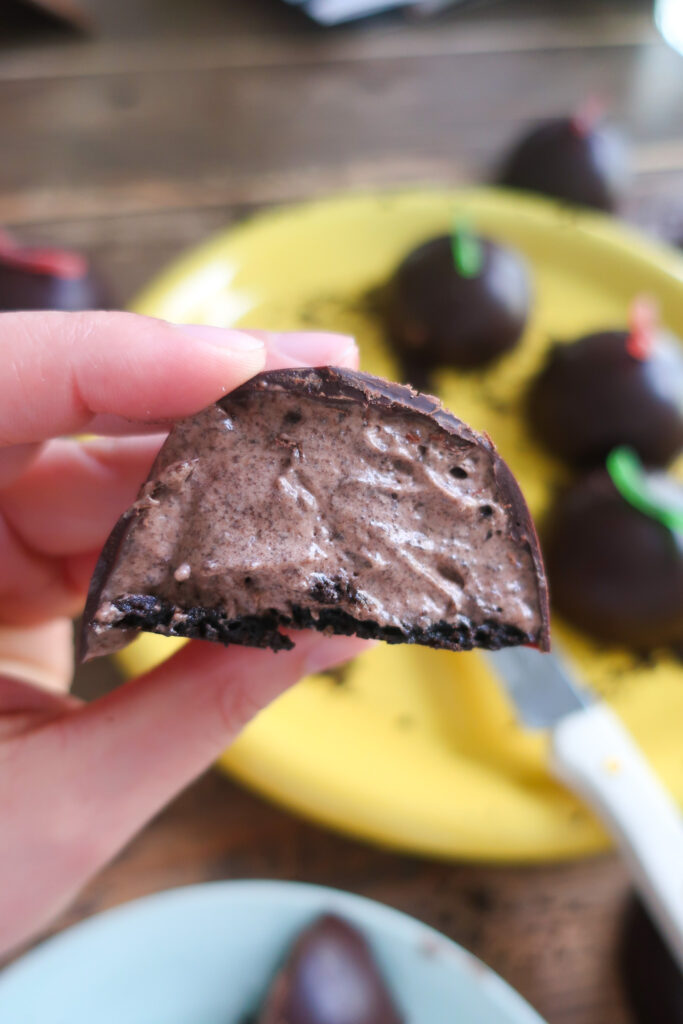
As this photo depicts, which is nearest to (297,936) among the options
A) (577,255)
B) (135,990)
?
(135,990)

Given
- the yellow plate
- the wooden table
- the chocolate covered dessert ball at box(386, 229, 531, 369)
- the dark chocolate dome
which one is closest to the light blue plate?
the yellow plate

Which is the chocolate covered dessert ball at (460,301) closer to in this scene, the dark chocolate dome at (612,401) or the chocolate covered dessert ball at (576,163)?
the dark chocolate dome at (612,401)

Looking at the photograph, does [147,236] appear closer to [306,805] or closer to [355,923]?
[306,805]

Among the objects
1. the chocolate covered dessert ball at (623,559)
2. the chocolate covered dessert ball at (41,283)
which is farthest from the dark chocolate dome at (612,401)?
the chocolate covered dessert ball at (41,283)

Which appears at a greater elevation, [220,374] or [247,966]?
[220,374]

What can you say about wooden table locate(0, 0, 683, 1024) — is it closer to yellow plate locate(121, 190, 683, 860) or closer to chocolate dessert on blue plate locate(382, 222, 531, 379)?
yellow plate locate(121, 190, 683, 860)

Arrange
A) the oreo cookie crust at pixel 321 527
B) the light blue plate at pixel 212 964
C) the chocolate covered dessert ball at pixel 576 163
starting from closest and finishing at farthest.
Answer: the oreo cookie crust at pixel 321 527 < the light blue plate at pixel 212 964 < the chocolate covered dessert ball at pixel 576 163

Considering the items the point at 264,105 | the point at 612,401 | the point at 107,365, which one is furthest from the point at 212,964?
the point at 264,105
